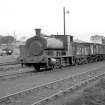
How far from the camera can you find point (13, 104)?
7859 millimetres

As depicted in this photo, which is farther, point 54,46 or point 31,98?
point 54,46

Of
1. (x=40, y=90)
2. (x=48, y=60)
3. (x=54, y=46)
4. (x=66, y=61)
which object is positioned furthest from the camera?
(x=66, y=61)

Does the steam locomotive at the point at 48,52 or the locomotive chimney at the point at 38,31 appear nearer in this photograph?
the steam locomotive at the point at 48,52

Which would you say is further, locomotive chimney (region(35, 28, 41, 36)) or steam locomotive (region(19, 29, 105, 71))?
locomotive chimney (region(35, 28, 41, 36))

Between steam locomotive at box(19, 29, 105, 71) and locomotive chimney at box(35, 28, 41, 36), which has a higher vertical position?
locomotive chimney at box(35, 28, 41, 36)

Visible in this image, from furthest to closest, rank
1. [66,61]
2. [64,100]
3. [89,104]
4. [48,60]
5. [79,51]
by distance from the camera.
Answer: [79,51]
[66,61]
[48,60]
[64,100]
[89,104]

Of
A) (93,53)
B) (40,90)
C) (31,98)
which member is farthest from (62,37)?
(31,98)

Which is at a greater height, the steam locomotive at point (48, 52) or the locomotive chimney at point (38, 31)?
the locomotive chimney at point (38, 31)

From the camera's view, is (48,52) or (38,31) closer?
(48,52)

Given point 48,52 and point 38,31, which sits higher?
point 38,31

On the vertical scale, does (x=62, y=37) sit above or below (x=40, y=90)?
above

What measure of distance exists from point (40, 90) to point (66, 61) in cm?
1244

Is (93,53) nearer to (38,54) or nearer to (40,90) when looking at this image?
(38,54)

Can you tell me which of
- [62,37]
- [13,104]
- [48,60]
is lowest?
[13,104]
